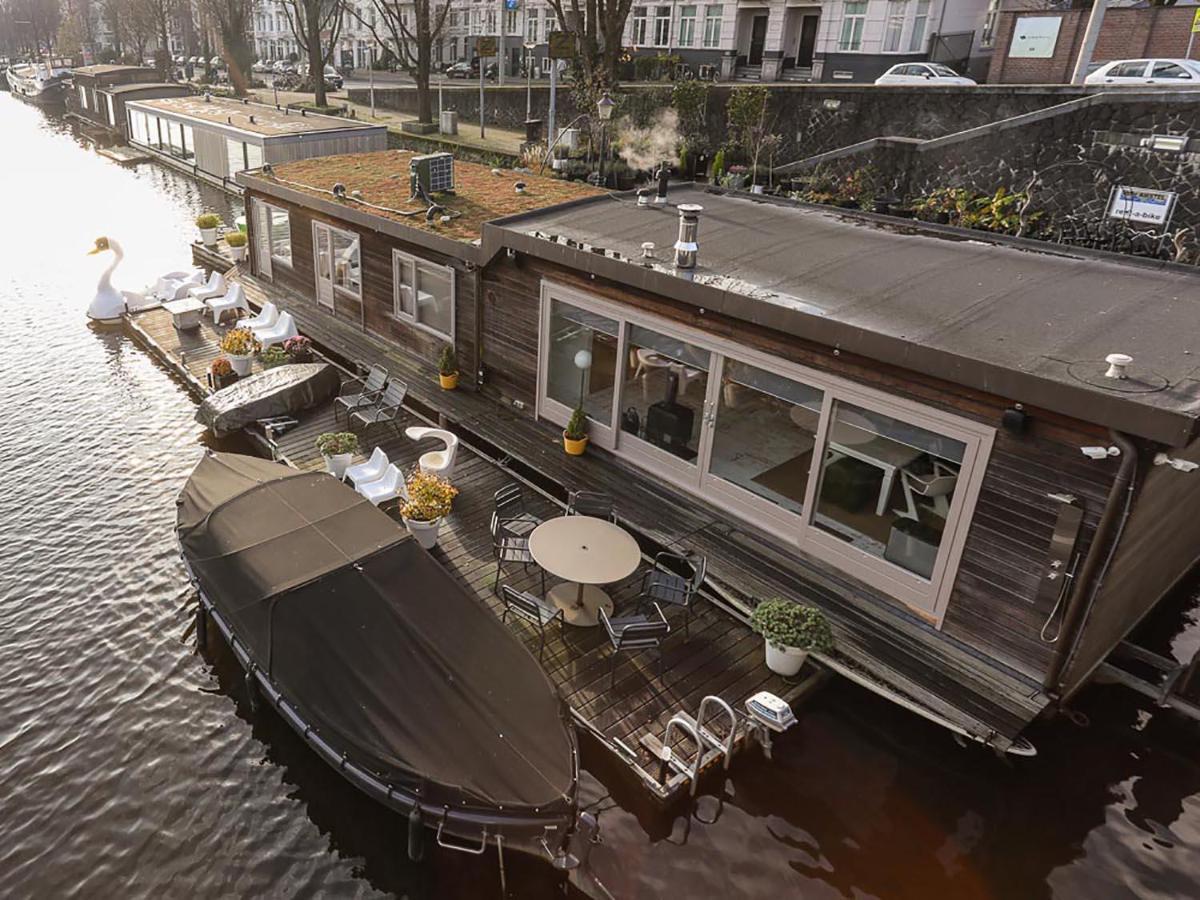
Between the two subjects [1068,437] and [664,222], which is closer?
[1068,437]

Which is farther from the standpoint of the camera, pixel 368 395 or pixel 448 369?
pixel 448 369

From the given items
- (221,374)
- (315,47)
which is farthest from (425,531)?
(315,47)

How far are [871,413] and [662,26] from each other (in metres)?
53.9

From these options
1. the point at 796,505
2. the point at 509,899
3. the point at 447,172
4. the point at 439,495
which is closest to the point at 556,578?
the point at 439,495

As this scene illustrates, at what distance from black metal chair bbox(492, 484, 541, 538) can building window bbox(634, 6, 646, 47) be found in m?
52.8

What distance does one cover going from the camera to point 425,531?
11.8 meters

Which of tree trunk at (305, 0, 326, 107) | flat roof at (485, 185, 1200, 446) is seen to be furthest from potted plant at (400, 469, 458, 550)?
tree trunk at (305, 0, 326, 107)

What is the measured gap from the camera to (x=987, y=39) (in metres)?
45.9

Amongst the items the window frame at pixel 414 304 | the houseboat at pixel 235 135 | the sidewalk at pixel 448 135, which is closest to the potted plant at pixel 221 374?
the window frame at pixel 414 304

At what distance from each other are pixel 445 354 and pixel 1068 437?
1124 cm

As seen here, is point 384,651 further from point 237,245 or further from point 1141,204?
point 1141,204

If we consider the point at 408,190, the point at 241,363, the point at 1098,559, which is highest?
the point at 408,190

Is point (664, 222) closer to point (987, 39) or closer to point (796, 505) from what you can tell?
point (796, 505)

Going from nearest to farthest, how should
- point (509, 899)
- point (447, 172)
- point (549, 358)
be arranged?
1. point (509, 899)
2. point (549, 358)
3. point (447, 172)
